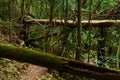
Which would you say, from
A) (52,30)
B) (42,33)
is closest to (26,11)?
(42,33)

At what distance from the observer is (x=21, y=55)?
13.9ft

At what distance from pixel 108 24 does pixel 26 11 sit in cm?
757

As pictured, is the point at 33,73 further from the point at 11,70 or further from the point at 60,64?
the point at 60,64

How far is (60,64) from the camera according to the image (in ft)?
13.4

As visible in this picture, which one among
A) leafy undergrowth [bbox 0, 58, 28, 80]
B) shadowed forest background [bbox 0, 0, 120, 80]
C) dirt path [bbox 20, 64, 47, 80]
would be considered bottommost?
dirt path [bbox 20, 64, 47, 80]

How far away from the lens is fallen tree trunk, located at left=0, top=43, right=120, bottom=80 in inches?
155

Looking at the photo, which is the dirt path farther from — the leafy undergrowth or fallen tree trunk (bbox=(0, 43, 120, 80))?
fallen tree trunk (bbox=(0, 43, 120, 80))

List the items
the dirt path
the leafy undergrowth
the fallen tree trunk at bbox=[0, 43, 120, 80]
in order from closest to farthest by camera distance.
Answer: the fallen tree trunk at bbox=[0, 43, 120, 80] → the leafy undergrowth → the dirt path

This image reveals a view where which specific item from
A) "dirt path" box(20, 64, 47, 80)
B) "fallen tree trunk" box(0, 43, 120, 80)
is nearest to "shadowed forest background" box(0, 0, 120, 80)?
"dirt path" box(20, 64, 47, 80)

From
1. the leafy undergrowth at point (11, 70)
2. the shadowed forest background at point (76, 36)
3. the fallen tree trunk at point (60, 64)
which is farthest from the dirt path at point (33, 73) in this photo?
the fallen tree trunk at point (60, 64)

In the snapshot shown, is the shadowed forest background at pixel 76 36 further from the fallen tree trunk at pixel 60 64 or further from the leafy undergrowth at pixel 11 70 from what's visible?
the fallen tree trunk at pixel 60 64

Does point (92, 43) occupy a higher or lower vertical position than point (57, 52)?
higher

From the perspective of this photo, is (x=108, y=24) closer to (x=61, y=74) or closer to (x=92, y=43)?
(x=92, y=43)

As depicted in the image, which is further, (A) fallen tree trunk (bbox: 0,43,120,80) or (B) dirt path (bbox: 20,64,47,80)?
(B) dirt path (bbox: 20,64,47,80)
